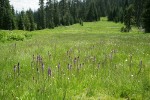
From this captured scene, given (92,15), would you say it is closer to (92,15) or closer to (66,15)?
(92,15)

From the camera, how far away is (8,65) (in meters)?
8.63

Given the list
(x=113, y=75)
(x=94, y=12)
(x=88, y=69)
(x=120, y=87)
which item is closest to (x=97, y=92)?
(x=120, y=87)

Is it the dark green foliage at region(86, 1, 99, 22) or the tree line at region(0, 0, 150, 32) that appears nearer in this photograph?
the tree line at region(0, 0, 150, 32)

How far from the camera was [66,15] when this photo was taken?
126375 mm

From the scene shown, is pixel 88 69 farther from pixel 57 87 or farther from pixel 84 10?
pixel 84 10

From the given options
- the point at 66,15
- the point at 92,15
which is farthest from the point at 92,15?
the point at 66,15

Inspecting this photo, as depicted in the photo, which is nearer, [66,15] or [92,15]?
[66,15]

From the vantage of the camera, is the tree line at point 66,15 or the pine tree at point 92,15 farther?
the pine tree at point 92,15

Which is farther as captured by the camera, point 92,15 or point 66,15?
point 92,15

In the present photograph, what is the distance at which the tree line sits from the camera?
67312 mm

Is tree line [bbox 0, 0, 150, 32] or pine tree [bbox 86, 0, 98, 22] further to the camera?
pine tree [bbox 86, 0, 98, 22]

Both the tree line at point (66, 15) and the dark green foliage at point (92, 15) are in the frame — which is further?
the dark green foliage at point (92, 15)

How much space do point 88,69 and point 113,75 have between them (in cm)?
97

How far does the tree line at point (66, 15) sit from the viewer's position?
67.3m
